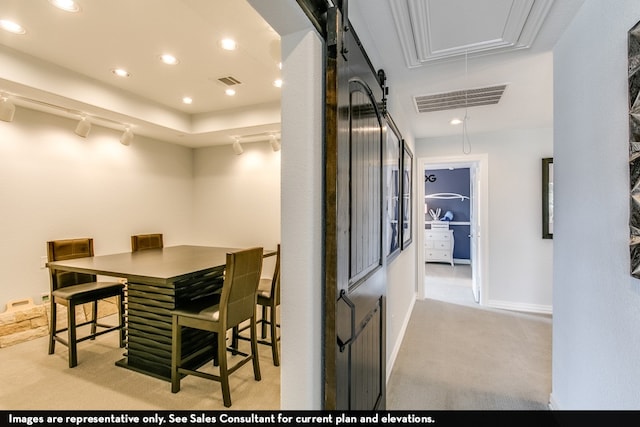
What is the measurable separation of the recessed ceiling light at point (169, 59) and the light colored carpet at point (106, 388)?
2.55 m

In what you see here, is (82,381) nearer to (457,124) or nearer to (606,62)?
(606,62)

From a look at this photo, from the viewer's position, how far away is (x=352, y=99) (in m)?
1.32

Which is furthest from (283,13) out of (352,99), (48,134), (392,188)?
(48,134)

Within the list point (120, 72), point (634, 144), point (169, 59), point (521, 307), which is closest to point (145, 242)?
point (120, 72)

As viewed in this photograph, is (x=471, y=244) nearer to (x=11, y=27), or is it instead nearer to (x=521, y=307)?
(x=521, y=307)

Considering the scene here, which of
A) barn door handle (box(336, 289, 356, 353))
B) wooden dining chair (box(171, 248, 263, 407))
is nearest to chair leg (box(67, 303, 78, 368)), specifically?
wooden dining chair (box(171, 248, 263, 407))

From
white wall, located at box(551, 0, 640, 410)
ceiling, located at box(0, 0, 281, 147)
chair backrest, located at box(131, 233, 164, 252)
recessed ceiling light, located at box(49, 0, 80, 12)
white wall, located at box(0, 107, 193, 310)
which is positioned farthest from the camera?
chair backrest, located at box(131, 233, 164, 252)

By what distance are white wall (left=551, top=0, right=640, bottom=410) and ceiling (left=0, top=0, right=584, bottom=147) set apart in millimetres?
357

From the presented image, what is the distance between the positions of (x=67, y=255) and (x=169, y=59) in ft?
6.82

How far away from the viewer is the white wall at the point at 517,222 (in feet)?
13.1

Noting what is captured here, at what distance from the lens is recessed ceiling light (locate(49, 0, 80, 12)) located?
1864 mm

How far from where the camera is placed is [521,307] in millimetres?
4074

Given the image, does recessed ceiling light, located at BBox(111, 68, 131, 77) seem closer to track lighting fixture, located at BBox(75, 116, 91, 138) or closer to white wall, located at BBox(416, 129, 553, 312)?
track lighting fixture, located at BBox(75, 116, 91, 138)

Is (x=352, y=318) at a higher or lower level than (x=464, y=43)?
lower
